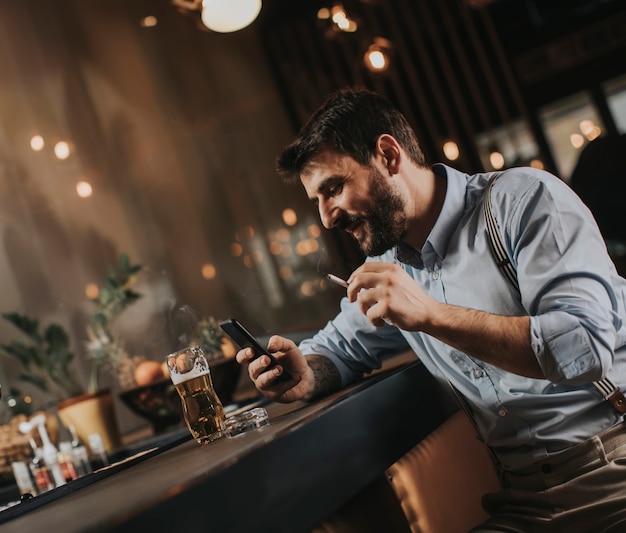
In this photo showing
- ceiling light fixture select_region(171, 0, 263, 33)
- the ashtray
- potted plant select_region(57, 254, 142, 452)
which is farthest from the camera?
ceiling light fixture select_region(171, 0, 263, 33)

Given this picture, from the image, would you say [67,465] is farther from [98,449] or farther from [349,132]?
[349,132]

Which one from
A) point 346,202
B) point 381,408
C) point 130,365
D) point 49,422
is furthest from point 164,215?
point 381,408

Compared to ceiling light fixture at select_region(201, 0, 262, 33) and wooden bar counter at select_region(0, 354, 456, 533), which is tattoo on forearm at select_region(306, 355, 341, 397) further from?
ceiling light fixture at select_region(201, 0, 262, 33)

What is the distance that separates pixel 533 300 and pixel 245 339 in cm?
51

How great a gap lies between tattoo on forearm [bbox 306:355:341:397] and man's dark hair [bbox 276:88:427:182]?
381mm

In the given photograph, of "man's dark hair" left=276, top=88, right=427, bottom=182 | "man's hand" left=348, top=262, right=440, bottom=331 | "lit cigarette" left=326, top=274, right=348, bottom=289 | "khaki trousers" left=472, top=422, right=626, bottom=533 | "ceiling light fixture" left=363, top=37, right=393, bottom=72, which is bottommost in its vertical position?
"khaki trousers" left=472, top=422, right=626, bottom=533

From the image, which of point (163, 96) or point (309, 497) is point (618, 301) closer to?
point (309, 497)

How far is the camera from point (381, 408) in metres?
1.42

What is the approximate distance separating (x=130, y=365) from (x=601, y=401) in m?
1.68

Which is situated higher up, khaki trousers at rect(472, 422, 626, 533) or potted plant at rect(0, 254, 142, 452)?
potted plant at rect(0, 254, 142, 452)

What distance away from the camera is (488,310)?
57.5 inches

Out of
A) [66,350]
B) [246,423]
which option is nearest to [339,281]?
[246,423]

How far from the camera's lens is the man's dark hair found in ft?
5.30

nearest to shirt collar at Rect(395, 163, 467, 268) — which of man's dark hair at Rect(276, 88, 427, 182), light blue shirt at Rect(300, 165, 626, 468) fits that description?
light blue shirt at Rect(300, 165, 626, 468)
